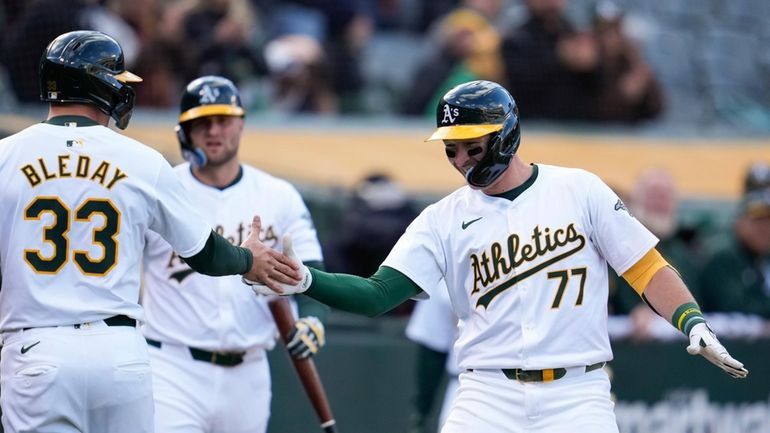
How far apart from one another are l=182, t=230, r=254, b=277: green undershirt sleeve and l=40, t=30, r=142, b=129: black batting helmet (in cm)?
69

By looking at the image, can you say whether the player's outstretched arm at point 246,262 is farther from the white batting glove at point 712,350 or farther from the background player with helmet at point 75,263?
the white batting glove at point 712,350

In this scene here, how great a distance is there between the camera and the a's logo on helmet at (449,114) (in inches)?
220

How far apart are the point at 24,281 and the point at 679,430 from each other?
234 inches

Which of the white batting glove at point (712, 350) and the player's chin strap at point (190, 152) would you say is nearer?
the white batting glove at point (712, 350)

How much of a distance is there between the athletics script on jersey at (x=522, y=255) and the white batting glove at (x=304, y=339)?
4.98ft

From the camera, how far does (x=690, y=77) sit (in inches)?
597

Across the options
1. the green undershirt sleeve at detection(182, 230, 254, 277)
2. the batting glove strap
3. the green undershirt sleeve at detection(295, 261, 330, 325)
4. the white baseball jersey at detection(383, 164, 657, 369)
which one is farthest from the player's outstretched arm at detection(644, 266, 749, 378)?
the green undershirt sleeve at detection(295, 261, 330, 325)

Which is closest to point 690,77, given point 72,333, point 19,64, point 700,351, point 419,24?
point 419,24

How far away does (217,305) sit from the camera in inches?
269

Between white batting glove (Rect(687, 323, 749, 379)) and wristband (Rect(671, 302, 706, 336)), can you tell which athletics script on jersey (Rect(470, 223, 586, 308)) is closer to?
wristband (Rect(671, 302, 706, 336))

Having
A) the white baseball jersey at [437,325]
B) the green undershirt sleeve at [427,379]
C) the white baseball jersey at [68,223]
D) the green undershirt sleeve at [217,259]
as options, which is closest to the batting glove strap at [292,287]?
the green undershirt sleeve at [217,259]

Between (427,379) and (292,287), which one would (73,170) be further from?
(427,379)

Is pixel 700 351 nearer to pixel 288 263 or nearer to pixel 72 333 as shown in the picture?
pixel 288 263

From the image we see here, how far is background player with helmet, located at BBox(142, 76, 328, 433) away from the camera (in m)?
6.76
